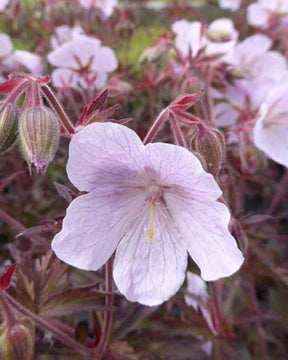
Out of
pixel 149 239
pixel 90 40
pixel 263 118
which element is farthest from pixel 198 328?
pixel 90 40

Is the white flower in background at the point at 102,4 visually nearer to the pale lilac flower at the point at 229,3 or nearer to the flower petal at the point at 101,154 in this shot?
the pale lilac flower at the point at 229,3

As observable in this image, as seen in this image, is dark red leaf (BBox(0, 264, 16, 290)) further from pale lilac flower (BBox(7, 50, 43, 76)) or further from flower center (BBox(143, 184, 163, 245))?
pale lilac flower (BBox(7, 50, 43, 76))

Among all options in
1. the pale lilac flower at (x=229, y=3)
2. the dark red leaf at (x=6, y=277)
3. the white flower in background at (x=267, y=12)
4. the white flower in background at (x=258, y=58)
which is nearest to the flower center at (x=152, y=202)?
the dark red leaf at (x=6, y=277)

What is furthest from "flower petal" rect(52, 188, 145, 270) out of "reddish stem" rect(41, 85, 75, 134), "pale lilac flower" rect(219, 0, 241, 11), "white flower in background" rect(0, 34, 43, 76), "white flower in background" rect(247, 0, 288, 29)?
"pale lilac flower" rect(219, 0, 241, 11)

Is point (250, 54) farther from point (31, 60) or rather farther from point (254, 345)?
point (254, 345)

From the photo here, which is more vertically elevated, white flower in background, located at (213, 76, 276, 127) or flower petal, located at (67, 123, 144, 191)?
flower petal, located at (67, 123, 144, 191)

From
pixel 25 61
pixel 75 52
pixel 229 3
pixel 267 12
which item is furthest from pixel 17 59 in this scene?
pixel 229 3

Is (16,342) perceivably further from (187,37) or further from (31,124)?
(187,37)
